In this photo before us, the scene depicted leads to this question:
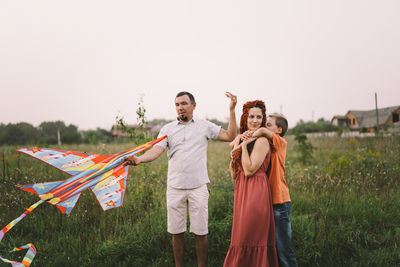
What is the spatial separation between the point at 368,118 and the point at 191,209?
5092 cm

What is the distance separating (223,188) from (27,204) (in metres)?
3.80

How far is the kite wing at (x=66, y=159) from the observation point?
8.67ft

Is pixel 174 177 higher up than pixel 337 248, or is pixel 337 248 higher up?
pixel 174 177

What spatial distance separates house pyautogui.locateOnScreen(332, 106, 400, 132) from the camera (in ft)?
125

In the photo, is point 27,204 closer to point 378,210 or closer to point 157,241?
point 157,241

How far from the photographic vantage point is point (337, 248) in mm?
3539

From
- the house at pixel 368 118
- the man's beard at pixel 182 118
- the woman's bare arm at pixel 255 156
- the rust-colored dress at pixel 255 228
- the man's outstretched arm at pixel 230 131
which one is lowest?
the rust-colored dress at pixel 255 228

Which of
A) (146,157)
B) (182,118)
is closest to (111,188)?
(146,157)

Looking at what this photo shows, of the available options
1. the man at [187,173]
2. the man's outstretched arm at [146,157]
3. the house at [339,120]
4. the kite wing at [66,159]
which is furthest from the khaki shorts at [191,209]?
the house at [339,120]

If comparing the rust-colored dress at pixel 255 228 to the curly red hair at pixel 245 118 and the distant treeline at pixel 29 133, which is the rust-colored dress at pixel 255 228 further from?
the distant treeline at pixel 29 133

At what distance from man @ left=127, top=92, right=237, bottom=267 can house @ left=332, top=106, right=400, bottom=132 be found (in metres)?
38.2

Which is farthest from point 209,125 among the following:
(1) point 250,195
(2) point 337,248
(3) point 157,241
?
(2) point 337,248

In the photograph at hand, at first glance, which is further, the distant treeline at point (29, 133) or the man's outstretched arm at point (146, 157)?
the distant treeline at point (29, 133)

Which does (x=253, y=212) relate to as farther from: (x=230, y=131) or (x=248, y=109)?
(x=230, y=131)
